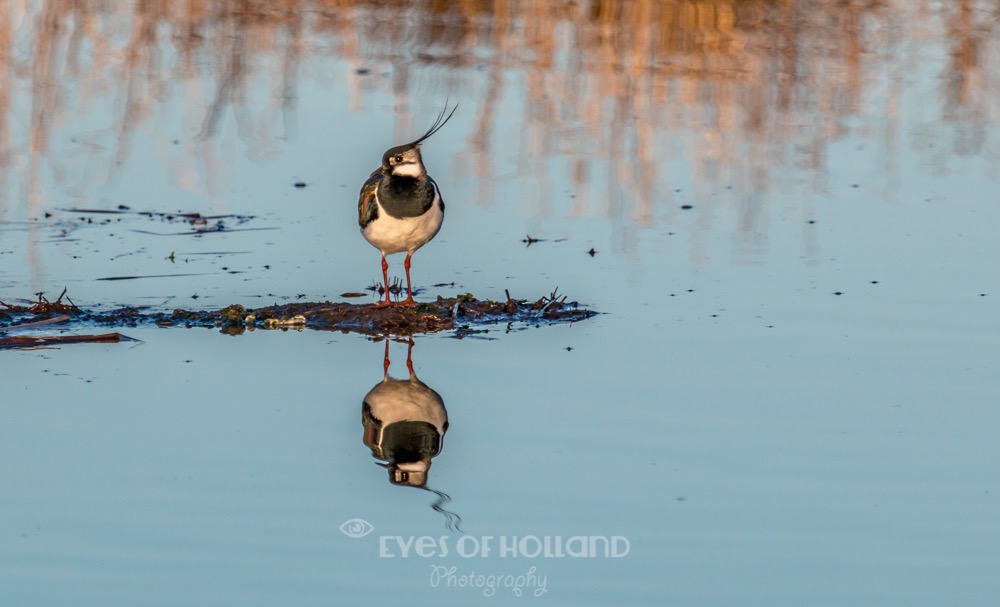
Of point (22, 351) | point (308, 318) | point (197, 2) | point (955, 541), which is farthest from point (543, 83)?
point (955, 541)

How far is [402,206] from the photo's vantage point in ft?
21.5

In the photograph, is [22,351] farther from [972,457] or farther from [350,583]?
[972,457]

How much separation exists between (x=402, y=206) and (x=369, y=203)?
0.70 ft

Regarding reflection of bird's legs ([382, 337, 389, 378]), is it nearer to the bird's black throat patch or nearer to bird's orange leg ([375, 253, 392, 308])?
bird's orange leg ([375, 253, 392, 308])

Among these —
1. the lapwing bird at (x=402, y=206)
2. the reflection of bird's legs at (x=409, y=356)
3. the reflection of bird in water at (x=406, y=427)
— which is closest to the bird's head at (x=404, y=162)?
the lapwing bird at (x=402, y=206)

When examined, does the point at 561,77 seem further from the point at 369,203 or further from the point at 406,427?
the point at 406,427

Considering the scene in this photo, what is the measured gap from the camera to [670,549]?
14.2 feet

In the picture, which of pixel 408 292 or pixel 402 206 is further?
pixel 408 292

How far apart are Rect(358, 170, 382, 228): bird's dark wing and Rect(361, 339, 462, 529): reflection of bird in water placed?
1.08 metres

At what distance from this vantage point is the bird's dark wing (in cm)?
666

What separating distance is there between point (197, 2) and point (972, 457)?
9572 millimetres

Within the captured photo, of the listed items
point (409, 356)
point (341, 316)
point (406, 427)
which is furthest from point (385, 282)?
point (406, 427)

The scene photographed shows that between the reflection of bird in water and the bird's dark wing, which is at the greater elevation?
the bird's dark wing

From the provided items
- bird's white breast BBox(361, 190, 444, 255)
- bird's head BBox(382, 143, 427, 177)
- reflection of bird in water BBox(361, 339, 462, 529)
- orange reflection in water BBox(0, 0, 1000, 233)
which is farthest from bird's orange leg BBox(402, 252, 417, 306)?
orange reflection in water BBox(0, 0, 1000, 233)
